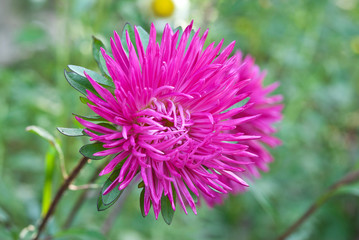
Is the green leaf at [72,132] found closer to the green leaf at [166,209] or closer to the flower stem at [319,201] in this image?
the green leaf at [166,209]

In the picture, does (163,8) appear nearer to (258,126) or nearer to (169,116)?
(258,126)

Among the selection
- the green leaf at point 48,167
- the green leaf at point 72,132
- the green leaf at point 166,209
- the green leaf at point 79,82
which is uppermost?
the green leaf at point 79,82

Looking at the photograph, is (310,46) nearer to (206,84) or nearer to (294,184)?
(294,184)

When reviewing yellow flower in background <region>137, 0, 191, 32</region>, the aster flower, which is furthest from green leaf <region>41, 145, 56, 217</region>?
yellow flower in background <region>137, 0, 191, 32</region>

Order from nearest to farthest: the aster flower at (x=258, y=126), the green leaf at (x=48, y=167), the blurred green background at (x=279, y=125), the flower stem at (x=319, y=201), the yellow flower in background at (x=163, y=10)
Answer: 1. the green leaf at (x=48, y=167)
2. the aster flower at (x=258, y=126)
3. the flower stem at (x=319, y=201)
4. the blurred green background at (x=279, y=125)
5. the yellow flower in background at (x=163, y=10)

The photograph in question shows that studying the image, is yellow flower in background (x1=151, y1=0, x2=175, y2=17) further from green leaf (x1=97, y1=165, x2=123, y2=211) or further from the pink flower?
green leaf (x1=97, y1=165, x2=123, y2=211)

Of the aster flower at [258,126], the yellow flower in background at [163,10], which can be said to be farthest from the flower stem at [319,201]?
the yellow flower in background at [163,10]
